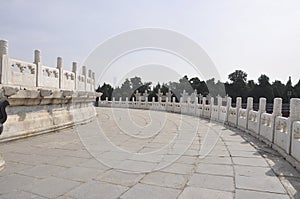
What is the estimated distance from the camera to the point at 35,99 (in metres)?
6.48

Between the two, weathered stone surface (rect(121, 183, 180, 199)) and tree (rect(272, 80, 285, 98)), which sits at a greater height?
tree (rect(272, 80, 285, 98))

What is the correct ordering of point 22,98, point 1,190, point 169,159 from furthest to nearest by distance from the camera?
point 22,98 → point 169,159 → point 1,190

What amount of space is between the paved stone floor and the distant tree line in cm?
2363

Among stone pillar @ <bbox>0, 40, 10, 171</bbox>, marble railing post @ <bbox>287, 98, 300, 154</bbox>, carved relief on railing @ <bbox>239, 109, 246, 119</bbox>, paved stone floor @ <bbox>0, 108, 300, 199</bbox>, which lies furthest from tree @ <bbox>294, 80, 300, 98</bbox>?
stone pillar @ <bbox>0, 40, 10, 171</bbox>

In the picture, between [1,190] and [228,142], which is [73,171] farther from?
[228,142]

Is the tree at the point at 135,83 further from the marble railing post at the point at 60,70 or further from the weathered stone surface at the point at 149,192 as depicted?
the weathered stone surface at the point at 149,192

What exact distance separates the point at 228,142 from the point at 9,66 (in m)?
5.92

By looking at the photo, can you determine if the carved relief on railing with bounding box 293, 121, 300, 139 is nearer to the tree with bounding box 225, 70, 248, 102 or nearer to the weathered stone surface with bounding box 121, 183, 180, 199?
the weathered stone surface with bounding box 121, 183, 180, 199

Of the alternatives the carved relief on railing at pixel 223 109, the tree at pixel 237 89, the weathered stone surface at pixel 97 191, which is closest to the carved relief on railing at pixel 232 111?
the carved relief on railing at pixel 223 109

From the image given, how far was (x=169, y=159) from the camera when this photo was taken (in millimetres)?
Result: 4355

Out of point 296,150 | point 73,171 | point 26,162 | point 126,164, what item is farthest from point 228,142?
point 26,162

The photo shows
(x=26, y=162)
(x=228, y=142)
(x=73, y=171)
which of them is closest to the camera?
(x=73, y=171)

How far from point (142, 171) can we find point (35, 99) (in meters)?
4.16

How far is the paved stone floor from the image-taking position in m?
2.83
